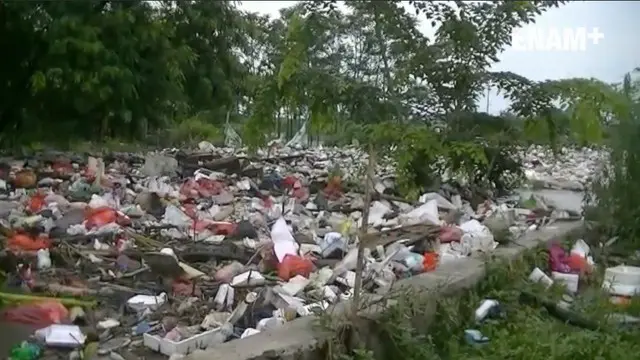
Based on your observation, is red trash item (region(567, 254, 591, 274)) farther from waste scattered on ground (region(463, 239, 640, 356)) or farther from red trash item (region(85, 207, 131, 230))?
red trash item (region(85, 207, 131, 230))

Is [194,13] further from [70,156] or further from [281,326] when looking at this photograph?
[281,326]

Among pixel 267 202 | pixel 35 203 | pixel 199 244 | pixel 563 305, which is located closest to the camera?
pixel 563 305

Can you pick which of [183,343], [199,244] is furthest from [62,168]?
[183,343]

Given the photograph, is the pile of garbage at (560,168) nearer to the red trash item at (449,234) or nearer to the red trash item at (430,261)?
the red trash item at (449,234)

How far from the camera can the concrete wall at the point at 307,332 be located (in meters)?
1.95

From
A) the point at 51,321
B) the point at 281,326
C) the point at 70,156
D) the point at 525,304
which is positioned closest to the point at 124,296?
the point at 51,321

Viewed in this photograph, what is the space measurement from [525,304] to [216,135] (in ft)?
18.7

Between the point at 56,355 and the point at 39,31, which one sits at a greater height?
the point at 39,31

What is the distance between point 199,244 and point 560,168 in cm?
387

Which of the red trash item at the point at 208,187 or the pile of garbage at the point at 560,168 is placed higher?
the pile of garbage at the point at 560,168

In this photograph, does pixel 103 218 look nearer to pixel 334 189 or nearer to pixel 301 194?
pixel 301 194

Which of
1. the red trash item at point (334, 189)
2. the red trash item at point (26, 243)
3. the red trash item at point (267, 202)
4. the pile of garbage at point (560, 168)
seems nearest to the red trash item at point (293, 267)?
the red trash item at point (26, 243)

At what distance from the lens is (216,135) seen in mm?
8180

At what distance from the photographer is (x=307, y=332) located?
7.12 ft
